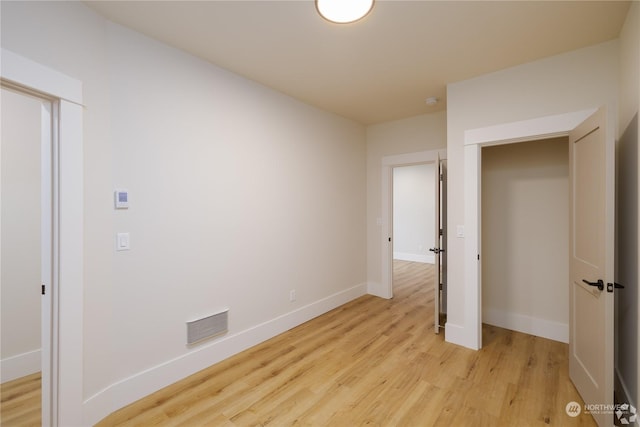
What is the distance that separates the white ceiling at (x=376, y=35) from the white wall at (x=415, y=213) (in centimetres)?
489

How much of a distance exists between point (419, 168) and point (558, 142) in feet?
15.0

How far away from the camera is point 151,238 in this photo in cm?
221

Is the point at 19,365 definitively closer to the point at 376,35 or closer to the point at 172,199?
the point at 172,199

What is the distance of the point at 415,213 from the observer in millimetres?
7840

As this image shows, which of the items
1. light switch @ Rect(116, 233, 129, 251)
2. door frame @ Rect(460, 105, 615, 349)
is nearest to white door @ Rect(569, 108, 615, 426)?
door frame @ Rect(460, 105, 615, 349)

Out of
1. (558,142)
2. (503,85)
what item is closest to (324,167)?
(503,85)

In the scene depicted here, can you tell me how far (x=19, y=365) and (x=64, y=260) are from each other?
1.55 metres

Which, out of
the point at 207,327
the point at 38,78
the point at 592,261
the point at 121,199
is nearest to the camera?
the point at 38,78

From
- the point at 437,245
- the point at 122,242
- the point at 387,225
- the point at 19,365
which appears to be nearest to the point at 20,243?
the point at 19,365

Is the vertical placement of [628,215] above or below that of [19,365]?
above

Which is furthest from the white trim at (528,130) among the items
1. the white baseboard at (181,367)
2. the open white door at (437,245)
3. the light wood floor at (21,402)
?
the light wood floor at (21,402)

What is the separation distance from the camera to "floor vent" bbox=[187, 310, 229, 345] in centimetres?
244

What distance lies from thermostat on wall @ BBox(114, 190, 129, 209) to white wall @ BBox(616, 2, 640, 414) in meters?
3.37

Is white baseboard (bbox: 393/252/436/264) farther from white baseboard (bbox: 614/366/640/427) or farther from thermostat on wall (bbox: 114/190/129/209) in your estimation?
thermostat on wall (bbox: 114/190/129/209)
